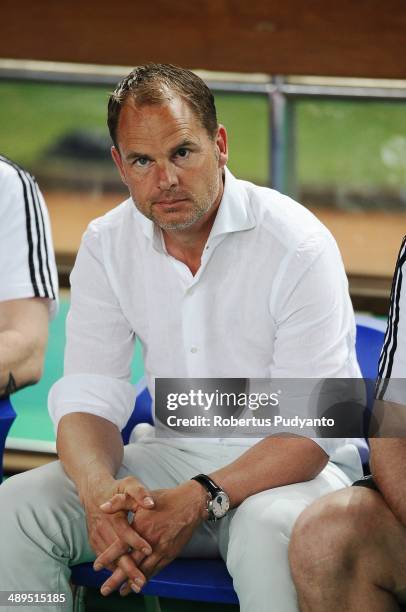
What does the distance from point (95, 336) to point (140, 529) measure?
507mm

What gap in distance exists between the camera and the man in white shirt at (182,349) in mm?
2076

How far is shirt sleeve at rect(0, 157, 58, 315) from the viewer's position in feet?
8.70

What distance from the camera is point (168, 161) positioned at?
219 cm

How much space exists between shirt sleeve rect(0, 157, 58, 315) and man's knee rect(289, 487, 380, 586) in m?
1.02

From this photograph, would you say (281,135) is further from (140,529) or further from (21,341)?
(140,529)

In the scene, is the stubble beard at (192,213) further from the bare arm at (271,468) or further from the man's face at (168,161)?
the bare arm at (271,468)

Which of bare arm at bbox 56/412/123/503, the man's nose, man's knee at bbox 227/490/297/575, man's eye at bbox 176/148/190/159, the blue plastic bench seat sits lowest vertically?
the blue plastic bench seat

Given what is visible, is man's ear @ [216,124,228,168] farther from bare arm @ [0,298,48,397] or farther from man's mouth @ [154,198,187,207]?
bare arm @ [0,298,48,397]

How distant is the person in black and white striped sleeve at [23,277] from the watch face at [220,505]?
2.18 feet

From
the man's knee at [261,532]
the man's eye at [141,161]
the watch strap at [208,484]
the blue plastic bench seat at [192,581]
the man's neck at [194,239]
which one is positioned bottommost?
the blue plastic bench seat at [192,581]

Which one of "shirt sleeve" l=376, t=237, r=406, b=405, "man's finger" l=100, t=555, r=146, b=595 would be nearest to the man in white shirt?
"man's finger" l=100, t=555, r=146, b=595

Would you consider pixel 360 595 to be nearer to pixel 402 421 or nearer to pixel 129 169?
pixel 402 421

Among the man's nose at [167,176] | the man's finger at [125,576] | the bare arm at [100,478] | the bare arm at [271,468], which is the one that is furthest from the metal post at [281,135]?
the man's finger at [125,576]

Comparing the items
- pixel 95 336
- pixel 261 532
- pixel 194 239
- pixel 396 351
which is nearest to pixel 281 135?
pixel 194 239
